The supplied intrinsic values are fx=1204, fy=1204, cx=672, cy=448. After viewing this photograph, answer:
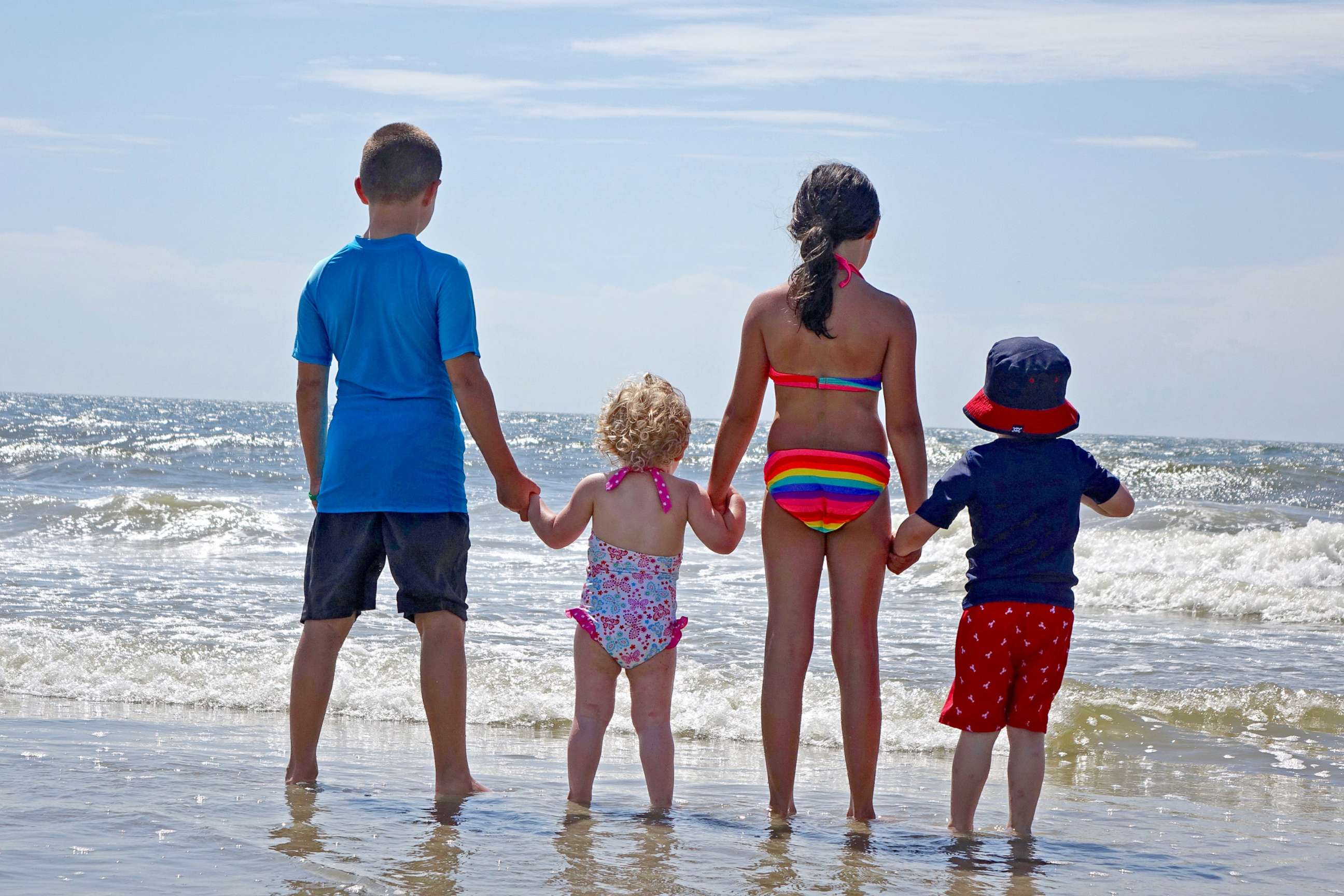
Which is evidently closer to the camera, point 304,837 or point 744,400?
point 304,837

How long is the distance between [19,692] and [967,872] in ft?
14.3

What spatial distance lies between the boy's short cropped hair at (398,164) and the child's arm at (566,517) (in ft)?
3.01

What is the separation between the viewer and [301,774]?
345 centimetres

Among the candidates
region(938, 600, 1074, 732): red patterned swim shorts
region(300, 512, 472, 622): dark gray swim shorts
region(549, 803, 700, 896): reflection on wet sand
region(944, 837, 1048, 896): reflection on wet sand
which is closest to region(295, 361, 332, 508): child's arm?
region(300, 512, 472, 622): dark gray swim shorts

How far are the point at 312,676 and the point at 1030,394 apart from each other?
2086mm

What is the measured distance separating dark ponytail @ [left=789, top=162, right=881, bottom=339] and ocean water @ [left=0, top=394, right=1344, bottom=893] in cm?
138

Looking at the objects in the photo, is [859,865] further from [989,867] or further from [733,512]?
[733,512]

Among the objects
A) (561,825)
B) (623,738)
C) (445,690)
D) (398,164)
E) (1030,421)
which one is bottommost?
(623,738)

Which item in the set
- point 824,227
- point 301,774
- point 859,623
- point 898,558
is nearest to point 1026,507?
point 898,558

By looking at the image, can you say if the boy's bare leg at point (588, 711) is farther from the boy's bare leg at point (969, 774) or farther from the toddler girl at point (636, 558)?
the boy's bare leg at point (969, 774)

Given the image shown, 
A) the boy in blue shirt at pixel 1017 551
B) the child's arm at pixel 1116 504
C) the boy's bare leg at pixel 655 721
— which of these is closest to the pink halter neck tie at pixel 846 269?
the boy in blue shirt at pixel 1017 551

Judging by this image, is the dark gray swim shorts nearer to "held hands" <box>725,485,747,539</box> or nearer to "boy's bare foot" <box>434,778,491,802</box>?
"boy's bare foot" <box>434,778,491,802</box>

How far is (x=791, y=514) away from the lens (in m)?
3.27

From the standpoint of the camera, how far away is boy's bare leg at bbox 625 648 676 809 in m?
3.30
